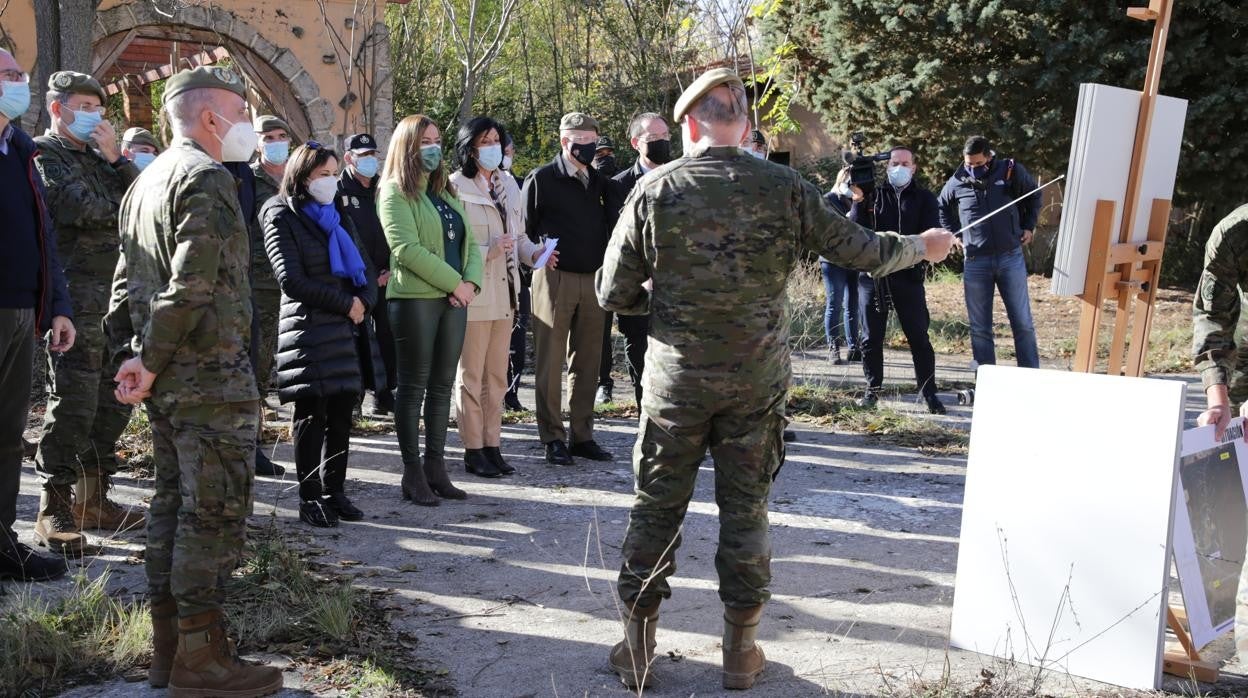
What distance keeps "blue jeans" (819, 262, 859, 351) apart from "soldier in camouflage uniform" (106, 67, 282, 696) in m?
8.04

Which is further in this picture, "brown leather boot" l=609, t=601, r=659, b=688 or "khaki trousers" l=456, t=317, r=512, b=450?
"khaki trousers" l=456, t=317, r=512, b=450

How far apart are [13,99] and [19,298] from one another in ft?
2.68

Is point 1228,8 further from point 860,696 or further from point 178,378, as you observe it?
point 178,378

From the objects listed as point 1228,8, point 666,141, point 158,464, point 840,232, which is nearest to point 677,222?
point 840,232

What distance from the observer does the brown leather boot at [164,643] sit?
3.74m

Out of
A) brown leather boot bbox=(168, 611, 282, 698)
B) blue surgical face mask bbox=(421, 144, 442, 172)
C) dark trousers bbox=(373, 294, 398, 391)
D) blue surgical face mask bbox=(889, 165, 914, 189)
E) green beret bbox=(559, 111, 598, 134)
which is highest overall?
blue surgical face mask bbox=(889, 165, 914, 189)

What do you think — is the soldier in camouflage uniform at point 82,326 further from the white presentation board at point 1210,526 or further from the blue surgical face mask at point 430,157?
the white presentation board at point 1210,526

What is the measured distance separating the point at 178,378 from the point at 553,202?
3.81m

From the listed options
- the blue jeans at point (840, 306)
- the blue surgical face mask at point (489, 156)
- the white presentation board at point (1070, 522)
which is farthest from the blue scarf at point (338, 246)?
the blue jeans at point (840, 306)

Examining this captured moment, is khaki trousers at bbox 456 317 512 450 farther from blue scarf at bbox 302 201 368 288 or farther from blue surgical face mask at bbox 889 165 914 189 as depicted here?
blue surgical face mask at bbox 889 165 914 189

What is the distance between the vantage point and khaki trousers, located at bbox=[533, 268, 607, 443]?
276 inches

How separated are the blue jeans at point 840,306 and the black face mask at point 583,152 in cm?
454

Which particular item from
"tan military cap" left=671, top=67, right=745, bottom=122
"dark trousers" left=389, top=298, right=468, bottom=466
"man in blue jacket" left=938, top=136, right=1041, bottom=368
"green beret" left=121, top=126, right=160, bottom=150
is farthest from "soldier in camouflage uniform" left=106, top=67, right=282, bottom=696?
"man in blue jacket" left=938, top=136, right=1041, bottom=368

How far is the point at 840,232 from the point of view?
12.3 feet
